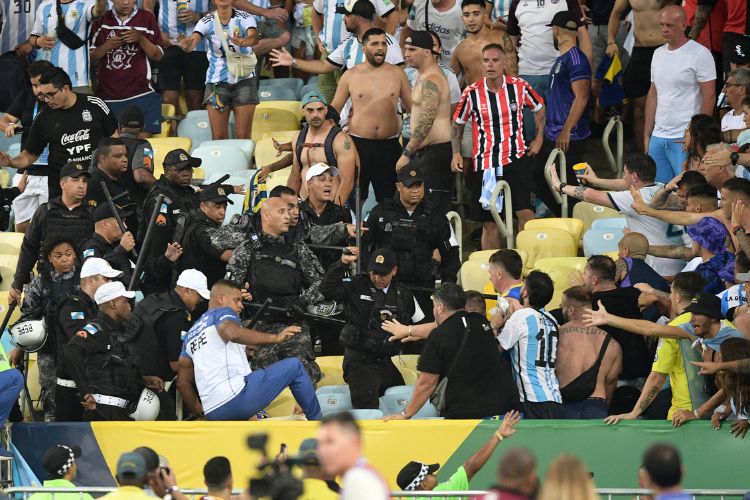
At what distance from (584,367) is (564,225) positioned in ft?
9.13

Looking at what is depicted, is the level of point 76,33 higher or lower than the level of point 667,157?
higher

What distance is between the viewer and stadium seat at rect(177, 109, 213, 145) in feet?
43.3

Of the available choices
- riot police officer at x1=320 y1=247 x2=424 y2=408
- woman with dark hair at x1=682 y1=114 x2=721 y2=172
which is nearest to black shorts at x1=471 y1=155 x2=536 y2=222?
woman with dark hair at x1=682 y1=114 x2=721 y2=172

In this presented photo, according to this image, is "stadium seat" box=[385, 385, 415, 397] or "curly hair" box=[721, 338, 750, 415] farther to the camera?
"stadium seat" box=[385, 385, 415, 397]

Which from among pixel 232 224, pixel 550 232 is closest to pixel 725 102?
pixel 550 232

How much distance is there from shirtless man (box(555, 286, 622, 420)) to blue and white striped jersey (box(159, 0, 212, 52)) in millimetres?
7617

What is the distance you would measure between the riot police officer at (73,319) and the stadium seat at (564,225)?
3.88m

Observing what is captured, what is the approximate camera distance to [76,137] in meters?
10.1

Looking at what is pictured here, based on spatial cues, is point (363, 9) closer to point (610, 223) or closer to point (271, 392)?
point (610, 223)

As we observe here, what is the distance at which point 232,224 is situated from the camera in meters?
8.87

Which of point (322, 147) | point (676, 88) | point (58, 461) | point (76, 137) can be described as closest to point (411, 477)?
point (58, 461)

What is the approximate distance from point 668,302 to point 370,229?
2.62 m

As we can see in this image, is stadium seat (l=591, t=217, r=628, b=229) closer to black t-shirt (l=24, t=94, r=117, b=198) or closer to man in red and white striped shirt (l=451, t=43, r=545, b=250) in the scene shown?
man in red and white striped shirt (l=451, t=43, r=545, b=250)

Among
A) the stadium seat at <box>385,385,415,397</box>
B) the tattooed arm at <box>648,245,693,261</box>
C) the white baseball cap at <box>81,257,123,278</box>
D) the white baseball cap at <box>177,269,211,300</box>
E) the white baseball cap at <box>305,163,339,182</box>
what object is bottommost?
the stadium seat at <box>385,385,415,397</box>
